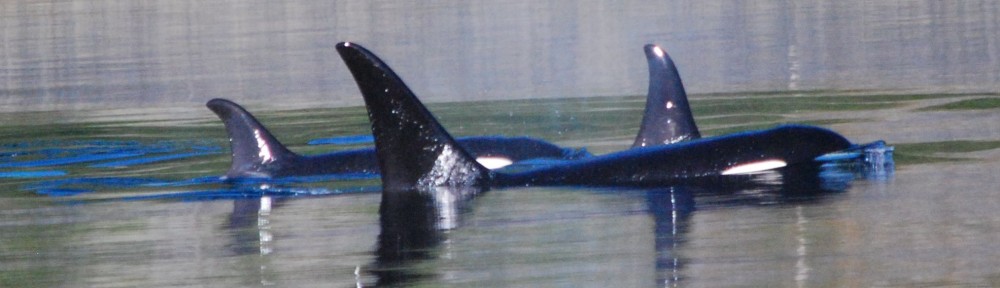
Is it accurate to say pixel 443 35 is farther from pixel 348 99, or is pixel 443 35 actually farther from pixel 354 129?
pixel 354 129

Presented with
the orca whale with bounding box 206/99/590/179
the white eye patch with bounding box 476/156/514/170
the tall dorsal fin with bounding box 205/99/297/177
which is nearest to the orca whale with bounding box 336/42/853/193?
the white eye patch with bounding box 476/156/514/170

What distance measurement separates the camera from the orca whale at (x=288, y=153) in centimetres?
1266

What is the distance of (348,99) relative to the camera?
22141mm

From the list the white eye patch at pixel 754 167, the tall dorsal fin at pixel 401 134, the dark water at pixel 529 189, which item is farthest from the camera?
the white eye patch at pixel 754 167

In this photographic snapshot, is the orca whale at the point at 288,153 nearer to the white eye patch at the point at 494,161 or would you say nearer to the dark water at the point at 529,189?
the white eye patch at the point at 494,161

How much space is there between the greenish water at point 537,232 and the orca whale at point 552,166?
26cm

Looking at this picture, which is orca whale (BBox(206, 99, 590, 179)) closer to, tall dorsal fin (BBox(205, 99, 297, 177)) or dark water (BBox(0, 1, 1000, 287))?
tall dorsal fin (BBox(205, 99, 297, 177))

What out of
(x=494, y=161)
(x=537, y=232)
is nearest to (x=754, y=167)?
(x=537, y=232)

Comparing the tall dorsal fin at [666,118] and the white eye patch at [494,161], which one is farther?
the white eye patch at [494,161]

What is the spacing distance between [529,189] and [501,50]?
24131mm

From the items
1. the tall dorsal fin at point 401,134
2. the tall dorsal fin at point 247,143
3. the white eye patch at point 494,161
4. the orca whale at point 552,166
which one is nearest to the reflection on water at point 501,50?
the white eye patch at point 494,161

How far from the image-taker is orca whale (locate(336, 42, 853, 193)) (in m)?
10.2

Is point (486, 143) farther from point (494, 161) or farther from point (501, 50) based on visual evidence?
point (501, 50)

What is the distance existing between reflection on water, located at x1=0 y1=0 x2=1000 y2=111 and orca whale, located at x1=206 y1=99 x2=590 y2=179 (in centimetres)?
667
